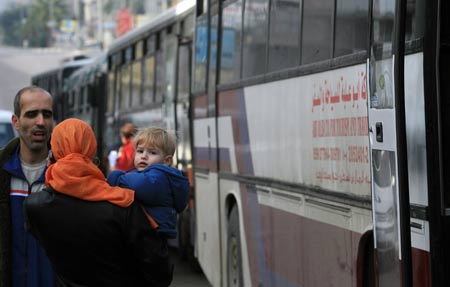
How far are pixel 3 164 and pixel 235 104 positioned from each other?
4494mm

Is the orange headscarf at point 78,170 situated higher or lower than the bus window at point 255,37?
lower

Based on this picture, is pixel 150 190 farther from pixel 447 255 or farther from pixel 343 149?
pixel 343 149

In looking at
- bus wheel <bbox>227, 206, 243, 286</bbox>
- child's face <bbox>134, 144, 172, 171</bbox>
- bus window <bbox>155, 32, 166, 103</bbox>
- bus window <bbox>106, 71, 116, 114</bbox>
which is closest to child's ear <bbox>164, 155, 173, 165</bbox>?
child's face <bbox>134, 144, 172, 171</bbox>

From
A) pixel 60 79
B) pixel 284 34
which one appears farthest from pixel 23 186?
pixel 60 79

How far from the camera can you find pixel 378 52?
17.6 feet

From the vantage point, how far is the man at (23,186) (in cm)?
531

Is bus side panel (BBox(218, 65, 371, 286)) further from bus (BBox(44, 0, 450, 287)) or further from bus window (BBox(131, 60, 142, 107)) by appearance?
bus window (BBox(131, 60, 142, 107))

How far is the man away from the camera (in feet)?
17.4

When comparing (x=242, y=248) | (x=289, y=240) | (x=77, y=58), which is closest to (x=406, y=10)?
(x=289, y=240)

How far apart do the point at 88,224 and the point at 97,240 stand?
3.0 inches

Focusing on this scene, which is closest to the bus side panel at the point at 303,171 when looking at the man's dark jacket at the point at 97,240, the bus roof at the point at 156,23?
the man's dark jacket at the point at 97,240

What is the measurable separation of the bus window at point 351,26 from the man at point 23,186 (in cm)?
165

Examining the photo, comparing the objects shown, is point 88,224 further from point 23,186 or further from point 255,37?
point 255,37

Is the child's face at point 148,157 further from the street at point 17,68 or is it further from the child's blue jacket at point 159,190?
the street at point 17,68
